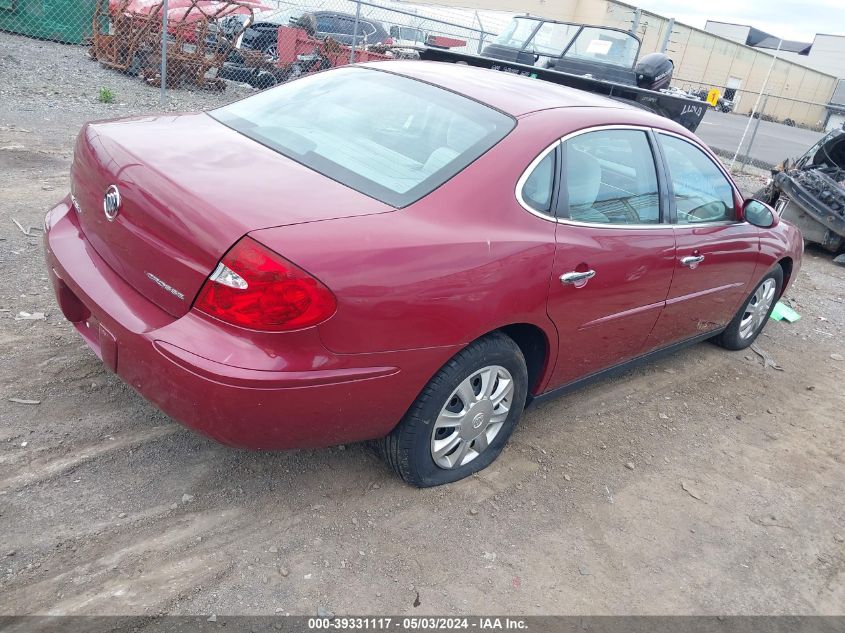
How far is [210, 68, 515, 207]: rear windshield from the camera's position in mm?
2768

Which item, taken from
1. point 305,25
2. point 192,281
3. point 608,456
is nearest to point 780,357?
point 608,456

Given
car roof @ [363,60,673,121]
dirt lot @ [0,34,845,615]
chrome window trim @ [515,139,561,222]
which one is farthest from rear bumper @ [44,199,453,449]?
car roof @ [363,60,673,121]

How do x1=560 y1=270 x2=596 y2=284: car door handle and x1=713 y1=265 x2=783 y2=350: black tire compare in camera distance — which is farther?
x1=713 y1=265 x2=783 y2=350: black tire

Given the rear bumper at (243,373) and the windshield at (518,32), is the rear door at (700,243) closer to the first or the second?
the rear bumper at (243,373)

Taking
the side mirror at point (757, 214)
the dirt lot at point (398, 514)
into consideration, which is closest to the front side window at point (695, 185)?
the side mirror at point (757, 214)

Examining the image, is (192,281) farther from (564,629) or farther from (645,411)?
(645,411)

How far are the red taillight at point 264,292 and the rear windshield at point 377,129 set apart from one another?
1.79 ft

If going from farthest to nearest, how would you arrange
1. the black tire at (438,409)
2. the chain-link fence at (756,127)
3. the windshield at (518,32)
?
1. the chain-link fence at (756,127)
2. the windshield at (518,32)
3. the black tire at (438,409)

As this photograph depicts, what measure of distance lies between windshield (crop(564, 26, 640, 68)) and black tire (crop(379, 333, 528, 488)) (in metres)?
7.72

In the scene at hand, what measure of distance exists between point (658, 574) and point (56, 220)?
2.95 metres

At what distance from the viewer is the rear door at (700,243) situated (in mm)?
3752

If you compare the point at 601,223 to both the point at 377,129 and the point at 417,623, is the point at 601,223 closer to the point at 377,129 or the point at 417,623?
the point at 377,129

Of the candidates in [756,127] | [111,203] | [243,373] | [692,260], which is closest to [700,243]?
[692,260]

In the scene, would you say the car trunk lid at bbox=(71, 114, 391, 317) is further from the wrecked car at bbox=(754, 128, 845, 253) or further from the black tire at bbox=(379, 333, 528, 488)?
the wrecked car at bbox=(754, 128, 845, 253)
